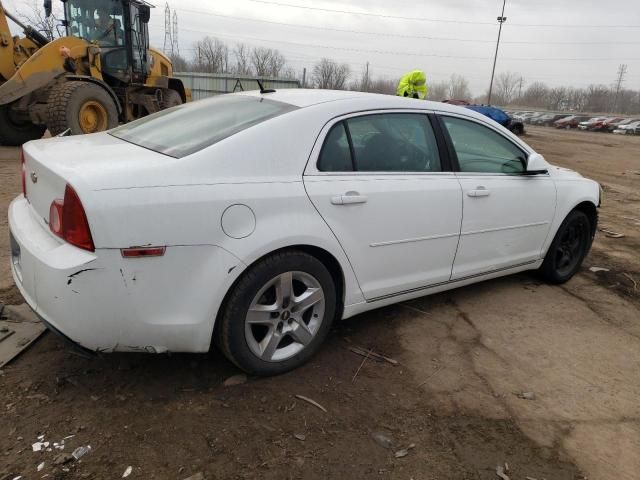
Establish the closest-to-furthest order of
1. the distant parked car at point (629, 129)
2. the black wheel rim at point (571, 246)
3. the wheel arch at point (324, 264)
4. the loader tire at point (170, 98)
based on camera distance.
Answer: the wheel arch at point (324, 264) < the black wheel rim at point (571, 246) < the loader tire at point (170, 98) < the distant parked car at point (629, 129)

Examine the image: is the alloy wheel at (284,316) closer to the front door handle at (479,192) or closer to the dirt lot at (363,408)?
the dirt lot at (363,408)

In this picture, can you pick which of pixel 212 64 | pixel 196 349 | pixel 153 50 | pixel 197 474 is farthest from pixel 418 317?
pixel 212 64

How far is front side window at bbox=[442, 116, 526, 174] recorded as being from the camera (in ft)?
11.6

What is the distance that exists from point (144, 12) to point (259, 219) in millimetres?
10424

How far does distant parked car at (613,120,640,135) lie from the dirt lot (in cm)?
4462

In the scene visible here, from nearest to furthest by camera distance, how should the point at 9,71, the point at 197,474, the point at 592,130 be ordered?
the point at 197,474 < the point at 9,71 < the point at 592,130

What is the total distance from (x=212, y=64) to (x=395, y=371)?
64.6 metres

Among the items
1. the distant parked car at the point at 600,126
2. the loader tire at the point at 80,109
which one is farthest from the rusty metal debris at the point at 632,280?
the distant parked car at the point at 600,126

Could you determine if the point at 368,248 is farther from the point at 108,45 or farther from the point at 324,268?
the point at 108,45

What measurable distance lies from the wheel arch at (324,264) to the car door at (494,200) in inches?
40.0

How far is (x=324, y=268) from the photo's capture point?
2820 mm

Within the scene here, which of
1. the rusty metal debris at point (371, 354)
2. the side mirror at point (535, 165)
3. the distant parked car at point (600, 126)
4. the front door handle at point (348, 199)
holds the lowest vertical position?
the distant parked car at point (600, 126)

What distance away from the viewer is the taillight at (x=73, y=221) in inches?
85.8

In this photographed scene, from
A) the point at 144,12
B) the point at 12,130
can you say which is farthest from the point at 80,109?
the point at 144,12
